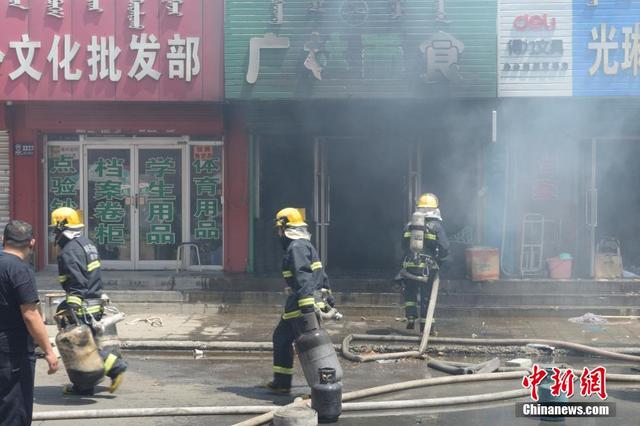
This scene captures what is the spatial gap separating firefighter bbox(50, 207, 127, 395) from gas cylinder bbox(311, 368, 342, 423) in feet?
6.94

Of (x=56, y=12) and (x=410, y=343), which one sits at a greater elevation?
(x=56, y=12)

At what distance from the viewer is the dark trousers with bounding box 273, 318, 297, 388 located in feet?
28.2

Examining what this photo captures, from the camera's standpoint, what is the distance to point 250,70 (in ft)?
45.6

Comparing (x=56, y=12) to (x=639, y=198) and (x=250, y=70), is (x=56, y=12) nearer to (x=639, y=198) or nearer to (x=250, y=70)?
(x=250, y=70)

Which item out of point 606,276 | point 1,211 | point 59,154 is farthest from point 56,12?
point 606,276

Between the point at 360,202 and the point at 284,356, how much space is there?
7125 millimetres

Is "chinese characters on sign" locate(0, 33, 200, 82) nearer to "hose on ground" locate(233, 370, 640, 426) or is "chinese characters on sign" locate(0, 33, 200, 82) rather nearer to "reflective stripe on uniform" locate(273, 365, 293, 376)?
"reflective stripe on uniform" locate(273, 365, 293, 376)

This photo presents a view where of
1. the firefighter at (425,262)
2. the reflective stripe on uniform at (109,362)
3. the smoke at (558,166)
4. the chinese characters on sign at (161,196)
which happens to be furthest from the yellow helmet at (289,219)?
the chinese characters on sign at (161,196)

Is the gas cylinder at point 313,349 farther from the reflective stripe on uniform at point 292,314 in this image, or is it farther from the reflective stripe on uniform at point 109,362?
the reflective stripe on uniform at point 109,362

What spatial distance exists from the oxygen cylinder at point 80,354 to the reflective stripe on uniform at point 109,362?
2.1 inches

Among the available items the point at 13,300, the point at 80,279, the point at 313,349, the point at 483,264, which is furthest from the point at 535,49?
the point at 13,300

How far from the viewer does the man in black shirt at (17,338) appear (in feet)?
19.3

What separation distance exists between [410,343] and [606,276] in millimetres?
4893

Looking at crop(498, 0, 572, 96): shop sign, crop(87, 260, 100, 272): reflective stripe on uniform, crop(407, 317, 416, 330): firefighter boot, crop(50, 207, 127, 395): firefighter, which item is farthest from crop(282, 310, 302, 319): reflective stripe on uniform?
crop(498, 0, 572, 96): shop sign
